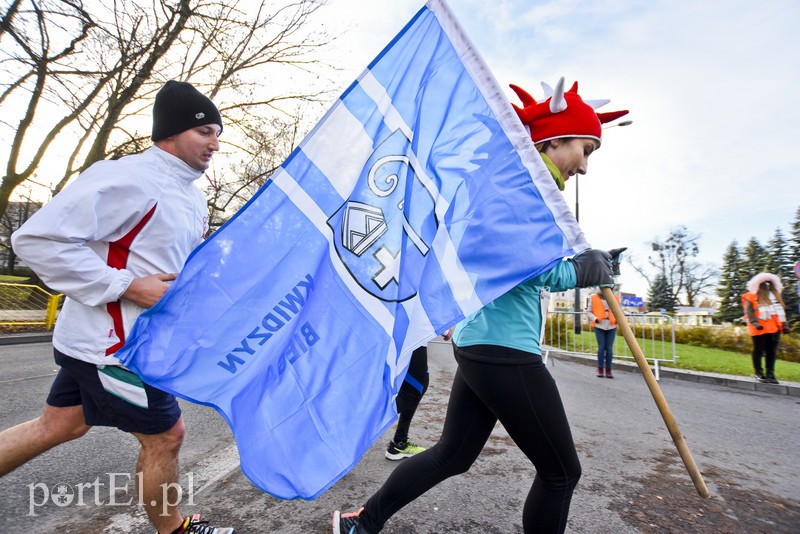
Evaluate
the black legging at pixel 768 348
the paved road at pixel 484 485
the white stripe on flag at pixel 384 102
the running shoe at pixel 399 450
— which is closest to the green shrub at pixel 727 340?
the black legging at pixel 768 348

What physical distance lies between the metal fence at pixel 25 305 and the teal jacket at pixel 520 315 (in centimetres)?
1544

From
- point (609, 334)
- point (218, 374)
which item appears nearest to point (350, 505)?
point (218, 374)

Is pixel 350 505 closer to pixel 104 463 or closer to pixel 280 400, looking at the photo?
pixel 280 400

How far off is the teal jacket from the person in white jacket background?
54.4 inches

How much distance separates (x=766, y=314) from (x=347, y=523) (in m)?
8.95

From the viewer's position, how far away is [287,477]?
1.68 m

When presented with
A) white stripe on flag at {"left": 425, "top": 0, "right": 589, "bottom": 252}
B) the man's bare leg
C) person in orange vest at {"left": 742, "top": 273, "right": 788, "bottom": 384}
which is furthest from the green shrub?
the man's bare leg

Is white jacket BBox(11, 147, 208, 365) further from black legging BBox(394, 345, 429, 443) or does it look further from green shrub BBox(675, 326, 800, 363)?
green shrub BBox(675, 326, 800, 363)

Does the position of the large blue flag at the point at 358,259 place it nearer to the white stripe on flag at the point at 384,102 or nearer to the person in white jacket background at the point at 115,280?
the white stripe on flag at the point at 384,102

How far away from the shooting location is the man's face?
7.27 feet

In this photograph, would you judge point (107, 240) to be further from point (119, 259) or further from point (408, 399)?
point (408, 399)

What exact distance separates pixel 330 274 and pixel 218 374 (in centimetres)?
60

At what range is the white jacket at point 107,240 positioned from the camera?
70.6 inches

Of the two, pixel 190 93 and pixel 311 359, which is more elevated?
pixel 190 93
